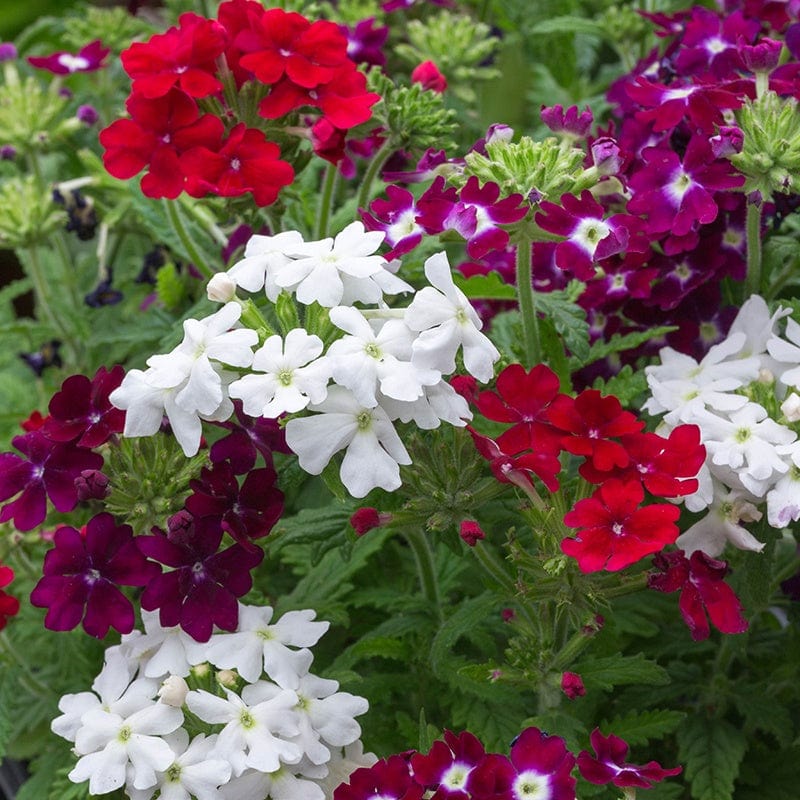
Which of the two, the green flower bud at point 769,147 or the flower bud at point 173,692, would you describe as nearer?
the flower bud at point 173,692

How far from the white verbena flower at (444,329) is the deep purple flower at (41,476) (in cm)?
40

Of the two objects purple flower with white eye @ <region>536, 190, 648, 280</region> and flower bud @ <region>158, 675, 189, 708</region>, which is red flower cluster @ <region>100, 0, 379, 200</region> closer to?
purple flower with white eye @ <region>536, 190, 648, 280</region>

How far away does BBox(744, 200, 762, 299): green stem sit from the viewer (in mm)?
1407

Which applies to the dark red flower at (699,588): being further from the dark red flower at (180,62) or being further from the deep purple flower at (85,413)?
the dark red flower at (180,62)

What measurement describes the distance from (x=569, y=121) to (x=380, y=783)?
0.79m

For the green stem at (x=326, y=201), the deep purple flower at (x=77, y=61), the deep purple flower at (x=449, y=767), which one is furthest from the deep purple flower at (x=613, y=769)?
the deep purple flower at (x=77, y=61)

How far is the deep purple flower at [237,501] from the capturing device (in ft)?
3.85

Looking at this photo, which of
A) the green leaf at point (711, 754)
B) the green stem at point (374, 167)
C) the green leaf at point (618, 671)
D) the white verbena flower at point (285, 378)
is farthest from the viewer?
the green stem at point (374, 167)

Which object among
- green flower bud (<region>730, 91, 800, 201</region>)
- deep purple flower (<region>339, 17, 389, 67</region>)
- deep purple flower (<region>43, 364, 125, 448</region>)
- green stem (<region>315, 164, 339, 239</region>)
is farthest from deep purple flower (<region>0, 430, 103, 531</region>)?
deep purple flower (<region>339, 17, 389, 67</region>)

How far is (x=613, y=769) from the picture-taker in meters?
1.06

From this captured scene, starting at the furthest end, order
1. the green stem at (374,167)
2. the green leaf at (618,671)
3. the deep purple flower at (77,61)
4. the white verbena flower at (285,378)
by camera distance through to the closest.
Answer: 1. the deep purple flower at (77,61)
2. the green stem at (374,167)
3. the green leaf at (618,671)
4. the white verbena flower at (285,378)

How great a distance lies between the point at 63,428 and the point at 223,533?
0.21m

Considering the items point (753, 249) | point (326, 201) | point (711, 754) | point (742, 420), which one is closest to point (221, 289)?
point (326, 201)

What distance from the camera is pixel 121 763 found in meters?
1.10
